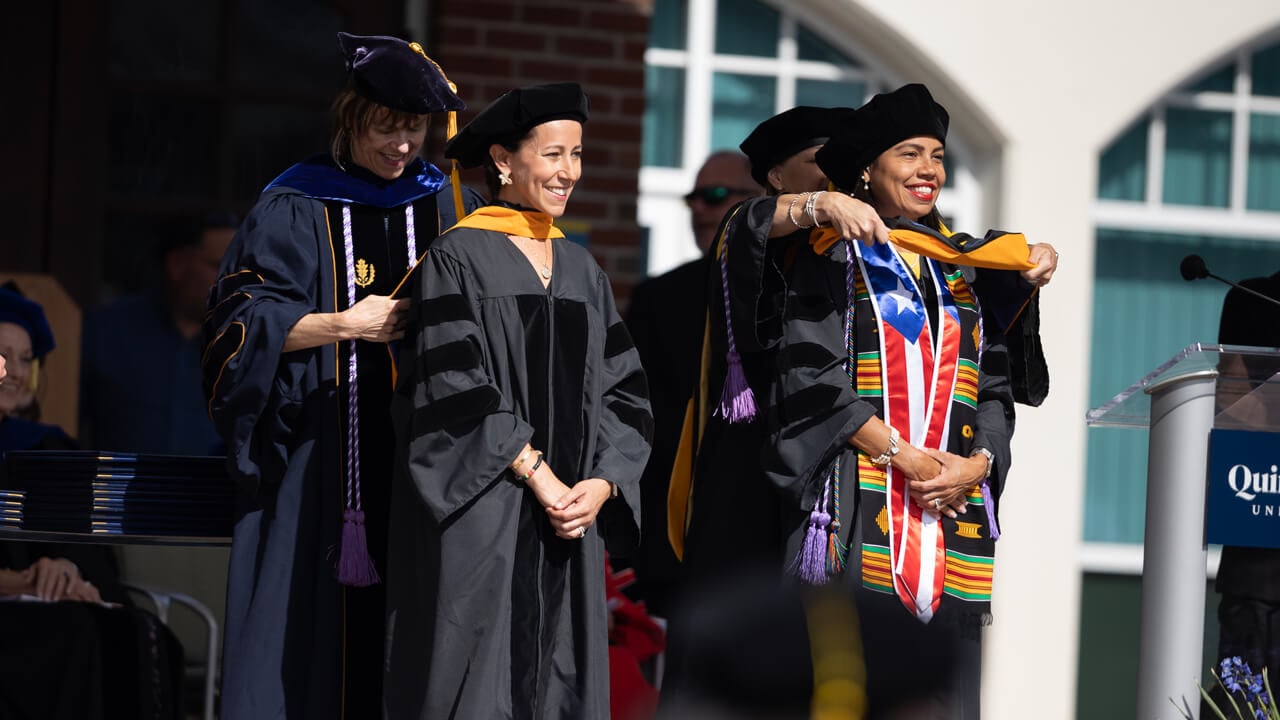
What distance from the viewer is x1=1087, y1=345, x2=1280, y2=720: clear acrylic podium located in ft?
12.4

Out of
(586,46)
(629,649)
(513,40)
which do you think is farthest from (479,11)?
(629,649)

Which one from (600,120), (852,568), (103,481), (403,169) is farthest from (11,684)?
(600,120)

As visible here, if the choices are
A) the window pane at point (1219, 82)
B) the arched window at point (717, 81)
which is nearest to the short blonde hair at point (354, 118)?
the arched window at point (717, 81)

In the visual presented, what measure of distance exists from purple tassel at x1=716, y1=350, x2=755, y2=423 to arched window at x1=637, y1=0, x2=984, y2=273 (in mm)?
3389

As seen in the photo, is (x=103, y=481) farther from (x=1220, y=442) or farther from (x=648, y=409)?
(x=1220, y=442)

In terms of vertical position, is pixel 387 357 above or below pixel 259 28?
below

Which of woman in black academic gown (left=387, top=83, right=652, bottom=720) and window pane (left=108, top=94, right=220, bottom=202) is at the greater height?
window pane (left=108, top=94, right=220, bottom=202)

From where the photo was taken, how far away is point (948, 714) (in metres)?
3.79

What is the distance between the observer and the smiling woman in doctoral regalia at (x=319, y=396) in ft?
12.2

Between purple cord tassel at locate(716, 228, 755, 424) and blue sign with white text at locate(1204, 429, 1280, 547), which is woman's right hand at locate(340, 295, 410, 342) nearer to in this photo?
purple cord tassel at locate(716, 228, 755, 424)

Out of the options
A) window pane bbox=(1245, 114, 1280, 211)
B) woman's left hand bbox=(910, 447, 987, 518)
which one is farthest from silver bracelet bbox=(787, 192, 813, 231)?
window pane bbox=(1245, 114, 1280, 211)

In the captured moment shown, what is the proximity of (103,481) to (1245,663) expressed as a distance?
8.89 ft

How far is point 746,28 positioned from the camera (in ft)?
23.9

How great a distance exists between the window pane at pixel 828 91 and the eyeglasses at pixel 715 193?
1848mm
